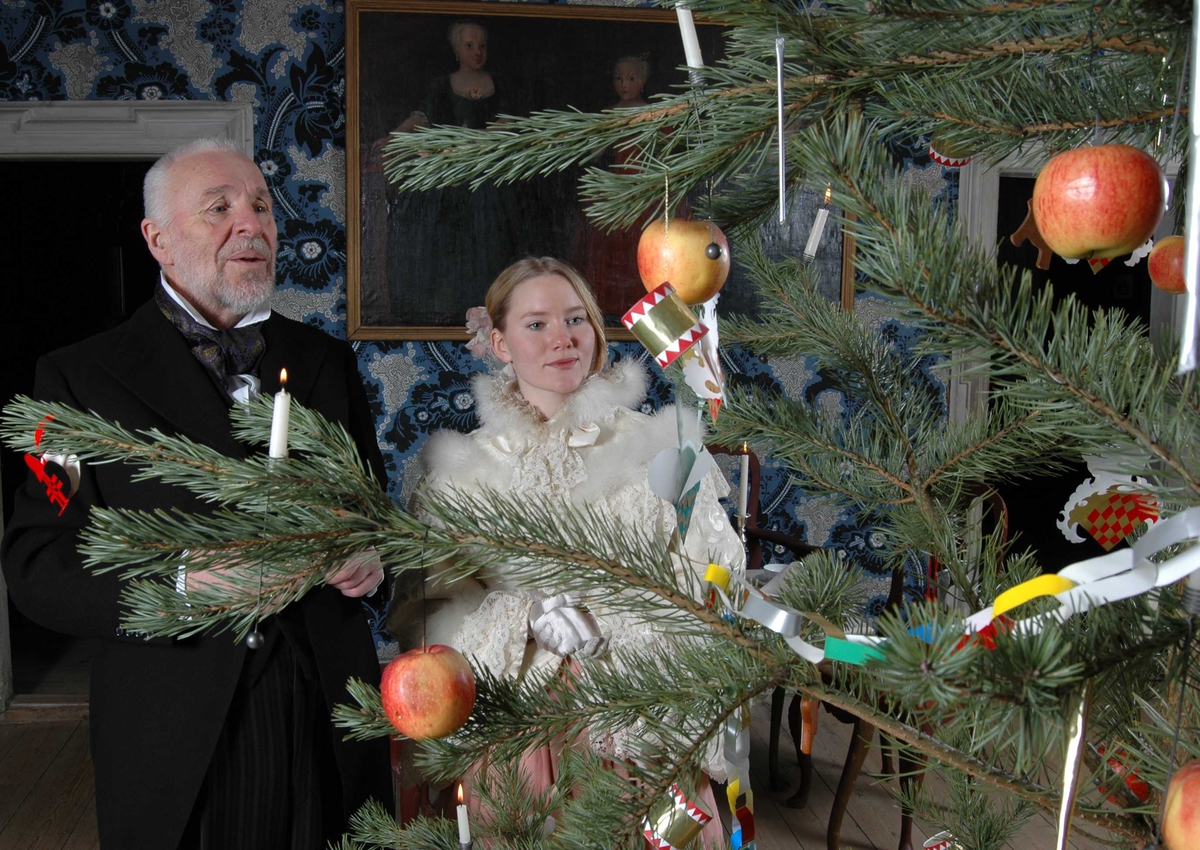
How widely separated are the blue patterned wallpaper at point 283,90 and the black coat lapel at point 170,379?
7.10ft

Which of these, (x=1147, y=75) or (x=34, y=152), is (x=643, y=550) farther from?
(x=34, y=152)

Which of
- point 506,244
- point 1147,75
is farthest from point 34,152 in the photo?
point 1147,75

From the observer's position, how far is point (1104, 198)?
42 cm

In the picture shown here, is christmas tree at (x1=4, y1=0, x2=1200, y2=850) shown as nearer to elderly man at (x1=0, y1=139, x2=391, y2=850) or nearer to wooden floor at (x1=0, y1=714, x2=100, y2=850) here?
elderly man at (x1=0, y1=139, x2=391, y2=850)

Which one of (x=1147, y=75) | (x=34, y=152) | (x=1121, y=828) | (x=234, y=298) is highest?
(x=34, y=152)

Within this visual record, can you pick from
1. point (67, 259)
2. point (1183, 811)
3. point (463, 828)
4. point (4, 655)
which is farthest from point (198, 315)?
point (67, 259)

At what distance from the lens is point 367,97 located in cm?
361

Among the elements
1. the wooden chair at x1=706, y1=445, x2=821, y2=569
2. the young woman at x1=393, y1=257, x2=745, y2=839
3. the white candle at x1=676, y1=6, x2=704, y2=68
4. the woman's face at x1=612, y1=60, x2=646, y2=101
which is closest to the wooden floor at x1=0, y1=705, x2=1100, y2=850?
the wooden chair at x1=706, y1=445, x2=821, y2=569

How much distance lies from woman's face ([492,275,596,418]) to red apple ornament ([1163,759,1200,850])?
1.71 m

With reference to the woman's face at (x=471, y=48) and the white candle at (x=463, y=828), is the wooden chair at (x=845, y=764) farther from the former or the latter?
the woman's face at (x=471, y=48)

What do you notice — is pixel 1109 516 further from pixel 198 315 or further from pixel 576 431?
pixel 198 315

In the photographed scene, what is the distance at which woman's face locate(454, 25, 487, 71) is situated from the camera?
3.67 meters

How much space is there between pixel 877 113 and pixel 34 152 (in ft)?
12.5

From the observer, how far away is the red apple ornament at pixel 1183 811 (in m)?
0.37
